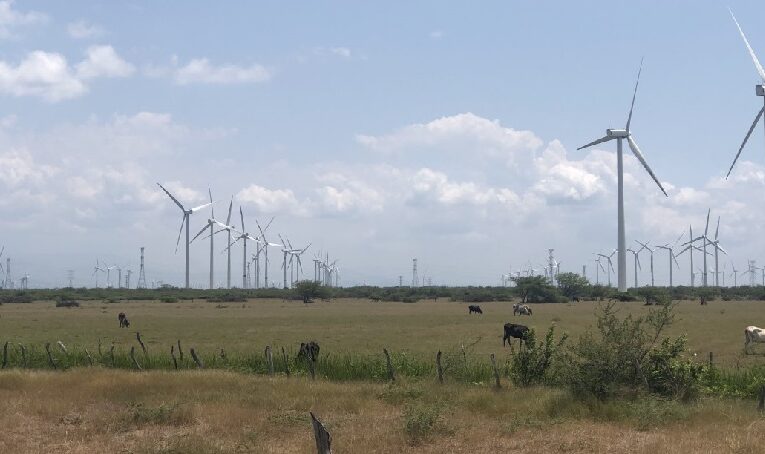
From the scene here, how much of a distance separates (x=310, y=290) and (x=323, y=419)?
312 ft

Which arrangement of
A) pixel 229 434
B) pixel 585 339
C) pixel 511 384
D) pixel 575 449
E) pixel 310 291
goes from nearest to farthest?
pixel 575 449 → pixel 229 434 → pixel 585 339 → pixel 511 384 → pixel 310 291

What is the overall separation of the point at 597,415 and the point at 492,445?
335 centimetres

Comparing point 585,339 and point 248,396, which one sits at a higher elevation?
point 585,339

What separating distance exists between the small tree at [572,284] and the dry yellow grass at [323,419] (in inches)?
4017

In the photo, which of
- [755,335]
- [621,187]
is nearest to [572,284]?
[621,187]

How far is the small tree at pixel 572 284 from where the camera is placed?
122m

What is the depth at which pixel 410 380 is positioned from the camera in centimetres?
2203

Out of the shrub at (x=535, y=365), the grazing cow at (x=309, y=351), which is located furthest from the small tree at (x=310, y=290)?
the shrub at (x=535, y=365)

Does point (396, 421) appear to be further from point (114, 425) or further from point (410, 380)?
point (114, 425)

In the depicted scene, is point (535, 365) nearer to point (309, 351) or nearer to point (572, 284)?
point (309, 351)

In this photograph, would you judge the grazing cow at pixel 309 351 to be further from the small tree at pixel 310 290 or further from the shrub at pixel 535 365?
the small tree at pixel 310 290

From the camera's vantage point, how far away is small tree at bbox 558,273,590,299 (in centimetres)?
12174

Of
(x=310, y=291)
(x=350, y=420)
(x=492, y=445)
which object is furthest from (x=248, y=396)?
(x=310, y=291)

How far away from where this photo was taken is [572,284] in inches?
4845
